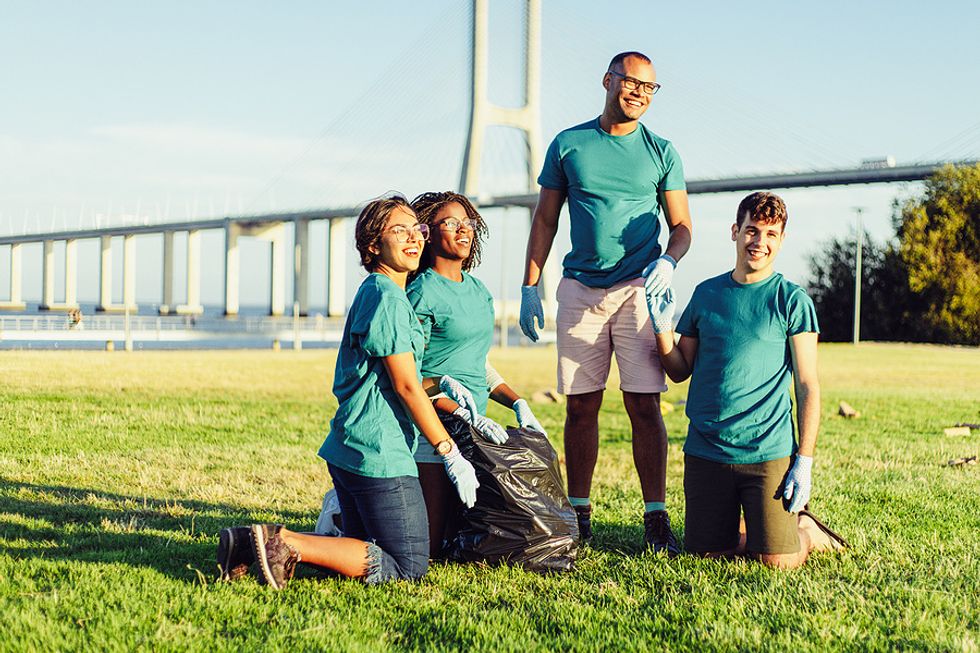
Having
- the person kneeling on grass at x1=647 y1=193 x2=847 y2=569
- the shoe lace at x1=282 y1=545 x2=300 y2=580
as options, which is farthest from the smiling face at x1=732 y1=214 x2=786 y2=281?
the shoe lace at x1=282 y1=545 x2=300 y2=580

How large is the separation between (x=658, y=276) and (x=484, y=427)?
88cm

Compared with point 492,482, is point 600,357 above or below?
above

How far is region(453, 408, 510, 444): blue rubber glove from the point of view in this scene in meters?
3.23

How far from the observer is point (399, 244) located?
121 inches

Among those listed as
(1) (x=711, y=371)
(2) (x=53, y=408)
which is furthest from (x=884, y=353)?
(1) (x=711, y=371)

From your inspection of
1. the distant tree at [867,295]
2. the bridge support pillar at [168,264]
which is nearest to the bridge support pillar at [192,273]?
the bridge support pillar at [168,264]

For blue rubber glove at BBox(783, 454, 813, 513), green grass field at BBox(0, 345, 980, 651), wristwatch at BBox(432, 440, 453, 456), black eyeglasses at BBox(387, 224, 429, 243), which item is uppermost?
black eyeglasses at BBox(387, 224, 429, 243)

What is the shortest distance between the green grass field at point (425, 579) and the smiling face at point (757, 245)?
3.39 ft

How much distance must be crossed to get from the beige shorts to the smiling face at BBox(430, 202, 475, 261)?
582mm

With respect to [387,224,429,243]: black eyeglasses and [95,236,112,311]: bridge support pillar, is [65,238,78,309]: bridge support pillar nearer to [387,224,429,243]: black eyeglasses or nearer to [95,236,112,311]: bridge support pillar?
[95,236,112,311]: bridge support pillar

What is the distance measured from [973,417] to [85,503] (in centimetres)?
824

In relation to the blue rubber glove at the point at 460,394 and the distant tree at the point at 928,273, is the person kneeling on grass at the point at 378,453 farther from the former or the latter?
the distant tree at the point at 928,273

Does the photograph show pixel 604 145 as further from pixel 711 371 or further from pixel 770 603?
pixel 770 603

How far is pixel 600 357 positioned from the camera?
12.5ft
